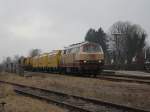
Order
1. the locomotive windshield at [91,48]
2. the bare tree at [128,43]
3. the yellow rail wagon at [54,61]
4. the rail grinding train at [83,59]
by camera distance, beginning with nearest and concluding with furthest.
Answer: the rail grinding train at [83,59]
the locomotive windshield at [91,48]
the yellow rail wagon at [54,61]
the bare tree at [128,43]

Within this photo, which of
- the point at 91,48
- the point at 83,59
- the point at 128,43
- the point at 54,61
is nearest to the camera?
the point at 83,59

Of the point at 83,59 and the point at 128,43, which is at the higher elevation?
the point at 128,43

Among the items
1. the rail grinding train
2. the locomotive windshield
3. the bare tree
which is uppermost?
the bare tree

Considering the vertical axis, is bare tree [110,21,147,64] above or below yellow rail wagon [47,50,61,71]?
above

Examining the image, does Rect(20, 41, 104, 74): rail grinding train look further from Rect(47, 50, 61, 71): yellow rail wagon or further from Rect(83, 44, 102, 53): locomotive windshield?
Rect(47, 50, 61, 71): yellow rail wagon

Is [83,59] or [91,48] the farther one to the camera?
[91,48]

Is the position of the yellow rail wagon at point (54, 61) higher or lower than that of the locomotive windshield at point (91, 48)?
lower

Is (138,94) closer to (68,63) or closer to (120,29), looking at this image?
(68,63)

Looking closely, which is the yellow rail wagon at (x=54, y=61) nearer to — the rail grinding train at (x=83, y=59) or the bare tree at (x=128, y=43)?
the rail grinding train at (x=83, y=59)


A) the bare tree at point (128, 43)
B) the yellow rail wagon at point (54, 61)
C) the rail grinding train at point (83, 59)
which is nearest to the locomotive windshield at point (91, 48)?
the rail grinding train at point (83, 59)

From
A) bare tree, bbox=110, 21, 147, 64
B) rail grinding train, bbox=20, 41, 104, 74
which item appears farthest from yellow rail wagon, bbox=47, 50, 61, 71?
bare tree, bbox=110, 21, 147, 64

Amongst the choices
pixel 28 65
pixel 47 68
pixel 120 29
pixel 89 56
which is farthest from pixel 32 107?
pixel 120 29

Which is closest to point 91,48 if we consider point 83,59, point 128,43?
point 83,59

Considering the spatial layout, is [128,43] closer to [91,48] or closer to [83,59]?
[91,48]
